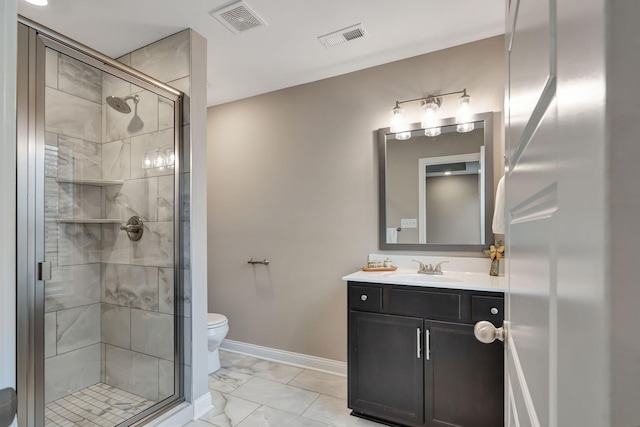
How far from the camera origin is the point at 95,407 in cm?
204

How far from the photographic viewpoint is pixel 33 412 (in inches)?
60.3

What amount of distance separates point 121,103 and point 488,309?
8.71ft

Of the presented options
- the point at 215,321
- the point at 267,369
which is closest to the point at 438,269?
the point at 267,369

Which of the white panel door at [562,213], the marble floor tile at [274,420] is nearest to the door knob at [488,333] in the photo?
the white panel door at [562,213]

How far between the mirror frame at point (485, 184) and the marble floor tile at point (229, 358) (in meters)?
1.76

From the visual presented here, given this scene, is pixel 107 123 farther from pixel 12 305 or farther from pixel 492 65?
pixel 492 65

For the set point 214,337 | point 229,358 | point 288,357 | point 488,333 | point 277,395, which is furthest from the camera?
point 229,358

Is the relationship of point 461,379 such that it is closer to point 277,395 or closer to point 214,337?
point 277,395

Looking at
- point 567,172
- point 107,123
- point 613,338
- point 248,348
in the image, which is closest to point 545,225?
point 567,172

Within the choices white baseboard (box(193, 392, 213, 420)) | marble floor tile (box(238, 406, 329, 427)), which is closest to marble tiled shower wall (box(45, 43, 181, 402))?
white baseboard (box(193, 392, 213, 420))

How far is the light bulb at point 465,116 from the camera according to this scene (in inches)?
90.3

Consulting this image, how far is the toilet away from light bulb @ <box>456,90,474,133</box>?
97.0 inches

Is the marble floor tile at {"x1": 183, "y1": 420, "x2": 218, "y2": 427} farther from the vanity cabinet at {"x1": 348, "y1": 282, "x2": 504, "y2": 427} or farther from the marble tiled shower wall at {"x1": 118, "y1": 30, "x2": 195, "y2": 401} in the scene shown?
the vanity cabinet at {"x1": 348, "y1": 282, "x2": 504, "y2": 427}

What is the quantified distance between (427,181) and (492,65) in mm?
911
